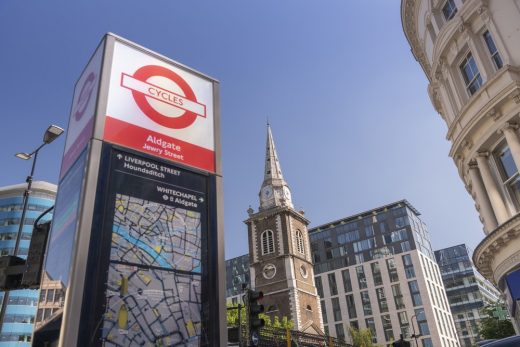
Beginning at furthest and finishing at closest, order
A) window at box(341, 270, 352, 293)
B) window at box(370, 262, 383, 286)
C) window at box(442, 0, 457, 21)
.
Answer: window at box(341, 270, 352, 293), window at box(370, 262, 383, 286), window at box(442, 0, 457, 21)

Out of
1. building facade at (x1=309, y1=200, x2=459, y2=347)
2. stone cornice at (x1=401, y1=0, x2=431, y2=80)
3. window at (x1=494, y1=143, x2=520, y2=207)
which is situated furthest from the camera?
building facade at (x1=309, y1=200, x2=459, y2=347)

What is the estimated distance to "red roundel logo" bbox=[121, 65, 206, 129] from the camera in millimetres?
8977

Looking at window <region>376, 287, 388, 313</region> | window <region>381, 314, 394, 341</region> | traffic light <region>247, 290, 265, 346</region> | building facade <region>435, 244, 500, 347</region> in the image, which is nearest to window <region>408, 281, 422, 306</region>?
window <region>376, 287, 388, 313</region>

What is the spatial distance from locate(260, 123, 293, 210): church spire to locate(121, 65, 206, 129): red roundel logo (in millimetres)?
56588

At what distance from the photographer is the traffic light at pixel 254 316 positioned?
413 inches

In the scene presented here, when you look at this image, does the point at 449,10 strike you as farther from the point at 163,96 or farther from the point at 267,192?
the point at 267,192

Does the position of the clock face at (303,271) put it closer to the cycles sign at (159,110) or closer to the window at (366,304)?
the window at (366,304)

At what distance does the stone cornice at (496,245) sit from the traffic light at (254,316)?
36.0 feet

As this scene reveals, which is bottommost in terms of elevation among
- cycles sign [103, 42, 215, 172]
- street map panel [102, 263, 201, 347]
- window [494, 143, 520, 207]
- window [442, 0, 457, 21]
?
street map panel [102, 263, 201, 347]

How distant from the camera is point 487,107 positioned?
60.4ft

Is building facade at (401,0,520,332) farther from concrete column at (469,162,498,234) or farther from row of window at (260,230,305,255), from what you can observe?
row of window at (260,230,305,255)

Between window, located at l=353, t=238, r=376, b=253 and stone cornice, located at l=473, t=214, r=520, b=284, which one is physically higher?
window, located at l=353, t=238, r=376, b=253

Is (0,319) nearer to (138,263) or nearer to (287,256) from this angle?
(138,263)

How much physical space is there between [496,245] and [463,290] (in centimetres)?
9964
